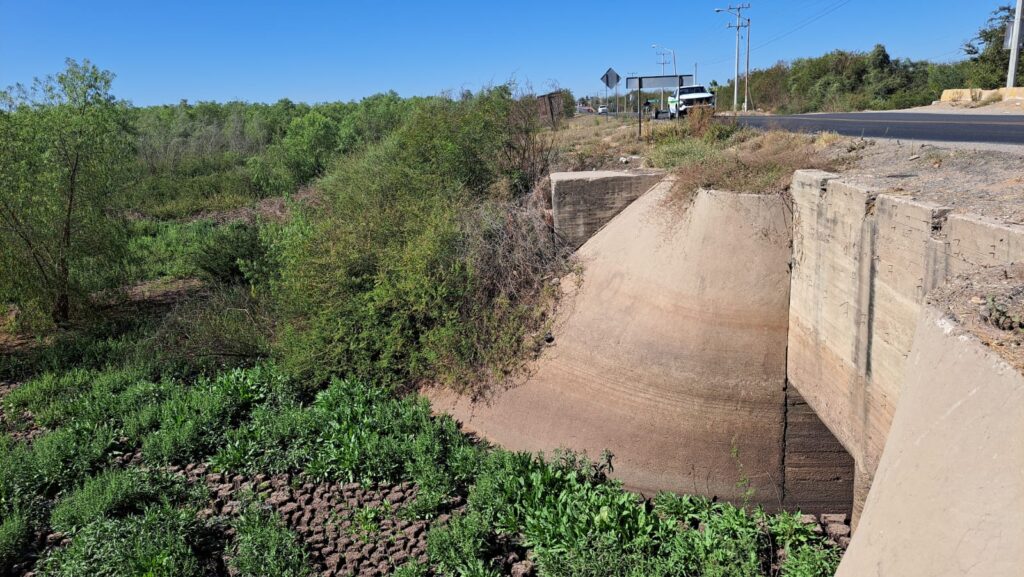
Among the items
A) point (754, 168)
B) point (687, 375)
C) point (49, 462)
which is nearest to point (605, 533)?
point (687, 375)

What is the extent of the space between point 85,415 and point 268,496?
430cm

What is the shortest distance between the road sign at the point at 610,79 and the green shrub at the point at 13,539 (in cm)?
1442

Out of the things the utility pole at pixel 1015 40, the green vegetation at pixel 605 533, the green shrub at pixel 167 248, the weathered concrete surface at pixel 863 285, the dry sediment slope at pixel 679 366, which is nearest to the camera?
the weathered concrete surface at pixel 863 285

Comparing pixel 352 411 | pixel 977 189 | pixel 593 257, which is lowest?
pixel 352 411

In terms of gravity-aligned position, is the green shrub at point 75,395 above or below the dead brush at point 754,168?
below

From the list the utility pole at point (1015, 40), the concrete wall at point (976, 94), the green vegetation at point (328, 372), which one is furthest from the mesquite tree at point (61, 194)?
the utility pole at point (1015, 40)

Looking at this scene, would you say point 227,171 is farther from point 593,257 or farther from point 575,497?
point 575,497

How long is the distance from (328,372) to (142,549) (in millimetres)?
4924

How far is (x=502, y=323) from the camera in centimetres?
1195

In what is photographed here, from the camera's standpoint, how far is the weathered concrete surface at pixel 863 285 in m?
6.22

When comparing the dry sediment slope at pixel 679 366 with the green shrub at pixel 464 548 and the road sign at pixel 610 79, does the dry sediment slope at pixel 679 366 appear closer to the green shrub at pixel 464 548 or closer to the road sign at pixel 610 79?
the green shrub at pixel 464 548

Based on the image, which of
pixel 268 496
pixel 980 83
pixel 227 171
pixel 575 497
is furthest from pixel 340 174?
pixel 980 83

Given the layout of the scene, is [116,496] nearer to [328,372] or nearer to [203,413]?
[203,413]

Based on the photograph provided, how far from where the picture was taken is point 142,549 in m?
7.25
